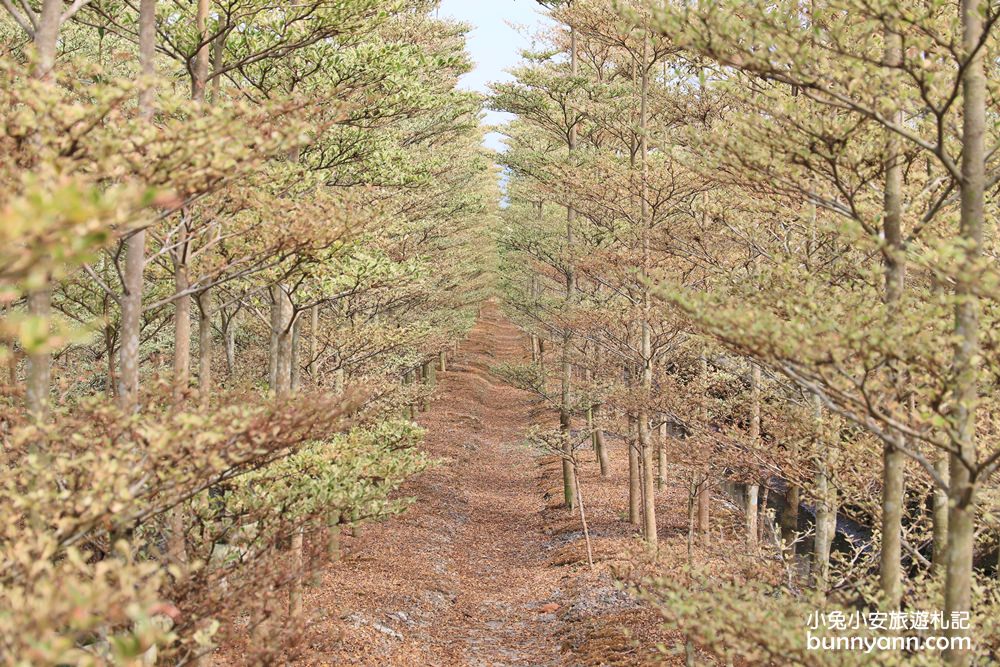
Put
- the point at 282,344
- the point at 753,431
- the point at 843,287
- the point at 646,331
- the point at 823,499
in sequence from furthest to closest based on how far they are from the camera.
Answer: the point at 646,331
the point at 753,431
the point at 282,344
the point at 823,499
the point at 843,287

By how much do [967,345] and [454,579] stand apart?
42.0 ft

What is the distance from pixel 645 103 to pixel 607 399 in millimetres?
5812

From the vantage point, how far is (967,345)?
4.73 m

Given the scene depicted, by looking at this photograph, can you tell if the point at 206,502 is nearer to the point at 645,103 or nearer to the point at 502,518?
the point at 645,103

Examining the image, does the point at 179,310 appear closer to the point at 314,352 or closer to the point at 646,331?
the point at 314,352

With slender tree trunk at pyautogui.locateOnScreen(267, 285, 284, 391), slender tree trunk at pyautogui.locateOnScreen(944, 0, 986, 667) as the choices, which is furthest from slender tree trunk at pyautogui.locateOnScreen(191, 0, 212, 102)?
slender tree trunk at pyautogui.locateOnScreen(944, 0, 986, 667)

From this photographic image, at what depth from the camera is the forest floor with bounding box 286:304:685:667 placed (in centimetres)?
1134

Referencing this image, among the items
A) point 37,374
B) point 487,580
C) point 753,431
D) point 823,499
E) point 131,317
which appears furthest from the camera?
point 487,580

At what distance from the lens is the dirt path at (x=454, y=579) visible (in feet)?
38.0

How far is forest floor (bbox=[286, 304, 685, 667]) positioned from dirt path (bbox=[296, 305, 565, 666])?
0.03 meters

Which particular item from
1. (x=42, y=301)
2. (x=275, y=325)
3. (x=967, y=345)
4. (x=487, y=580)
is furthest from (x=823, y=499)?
(x=487, y=580)

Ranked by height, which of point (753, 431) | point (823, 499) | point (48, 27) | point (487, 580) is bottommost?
point (487, 580)

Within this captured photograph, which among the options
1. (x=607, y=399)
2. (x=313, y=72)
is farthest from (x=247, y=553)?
(x=607, y=399)

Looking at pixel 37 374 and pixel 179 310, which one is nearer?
pixel 37 374
